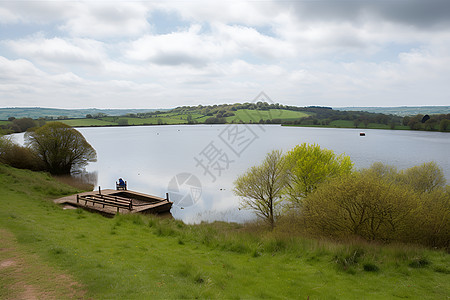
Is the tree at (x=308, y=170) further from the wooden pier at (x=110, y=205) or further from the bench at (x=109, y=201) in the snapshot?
the bench at (x=109, y=201)

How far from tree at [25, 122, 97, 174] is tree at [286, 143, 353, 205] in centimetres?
3788

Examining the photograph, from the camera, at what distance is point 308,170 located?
3017 cm

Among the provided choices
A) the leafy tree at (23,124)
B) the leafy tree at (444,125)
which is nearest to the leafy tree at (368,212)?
the leafy tree at (23,124)

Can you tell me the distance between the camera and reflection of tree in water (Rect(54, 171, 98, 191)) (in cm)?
4042

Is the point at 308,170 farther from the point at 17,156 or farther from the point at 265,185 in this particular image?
the point at 17,156

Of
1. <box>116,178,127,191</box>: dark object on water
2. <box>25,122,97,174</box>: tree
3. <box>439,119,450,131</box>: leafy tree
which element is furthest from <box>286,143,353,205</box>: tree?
<box>439,119,450,131</box>: leafy tree

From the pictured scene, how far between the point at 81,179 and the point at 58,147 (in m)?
6.94

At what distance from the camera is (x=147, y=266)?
9.59 meters

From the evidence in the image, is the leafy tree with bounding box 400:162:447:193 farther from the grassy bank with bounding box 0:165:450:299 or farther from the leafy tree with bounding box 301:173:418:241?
the grassy bank with bounding box 0:165:450:299

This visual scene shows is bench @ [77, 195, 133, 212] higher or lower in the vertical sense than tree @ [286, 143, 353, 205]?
lower

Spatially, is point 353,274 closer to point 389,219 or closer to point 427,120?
point 389,219

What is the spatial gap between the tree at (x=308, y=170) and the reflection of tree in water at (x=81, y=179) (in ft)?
97.0

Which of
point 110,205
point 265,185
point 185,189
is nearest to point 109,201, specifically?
point 110,205

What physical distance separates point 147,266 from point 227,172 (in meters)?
42.2
